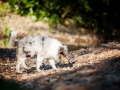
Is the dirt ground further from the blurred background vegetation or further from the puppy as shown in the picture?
the blurred background vegetation

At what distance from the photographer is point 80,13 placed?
80.7 ft

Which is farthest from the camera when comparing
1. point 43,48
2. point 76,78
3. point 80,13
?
point 80,13

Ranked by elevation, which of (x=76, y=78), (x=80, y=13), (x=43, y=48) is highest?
(x=80, y=13)

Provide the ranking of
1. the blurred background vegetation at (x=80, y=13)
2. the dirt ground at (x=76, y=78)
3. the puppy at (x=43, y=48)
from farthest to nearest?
the blurred background vegetation at (x=80, y=13) → the puppy at (x=43, y=48) → the dirt ground at (x=76, y=78)

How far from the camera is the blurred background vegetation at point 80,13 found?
22828mm

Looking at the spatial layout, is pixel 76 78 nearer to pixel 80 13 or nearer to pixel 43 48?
pixel 43 48

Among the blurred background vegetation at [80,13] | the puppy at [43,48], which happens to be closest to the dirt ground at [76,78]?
the puppy at [43,48]

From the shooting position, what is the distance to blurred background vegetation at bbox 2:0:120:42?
899 inches

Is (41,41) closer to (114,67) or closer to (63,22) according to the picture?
(114,67)

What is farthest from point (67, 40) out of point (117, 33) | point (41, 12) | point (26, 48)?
point (26, 48)

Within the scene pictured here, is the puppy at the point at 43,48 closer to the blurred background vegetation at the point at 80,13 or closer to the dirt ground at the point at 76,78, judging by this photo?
the dirt ground at the point at 76,78

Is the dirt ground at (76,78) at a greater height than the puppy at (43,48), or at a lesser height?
lesser

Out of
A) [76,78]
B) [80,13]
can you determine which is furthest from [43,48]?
[80,13]

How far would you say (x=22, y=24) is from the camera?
21.5 meters
